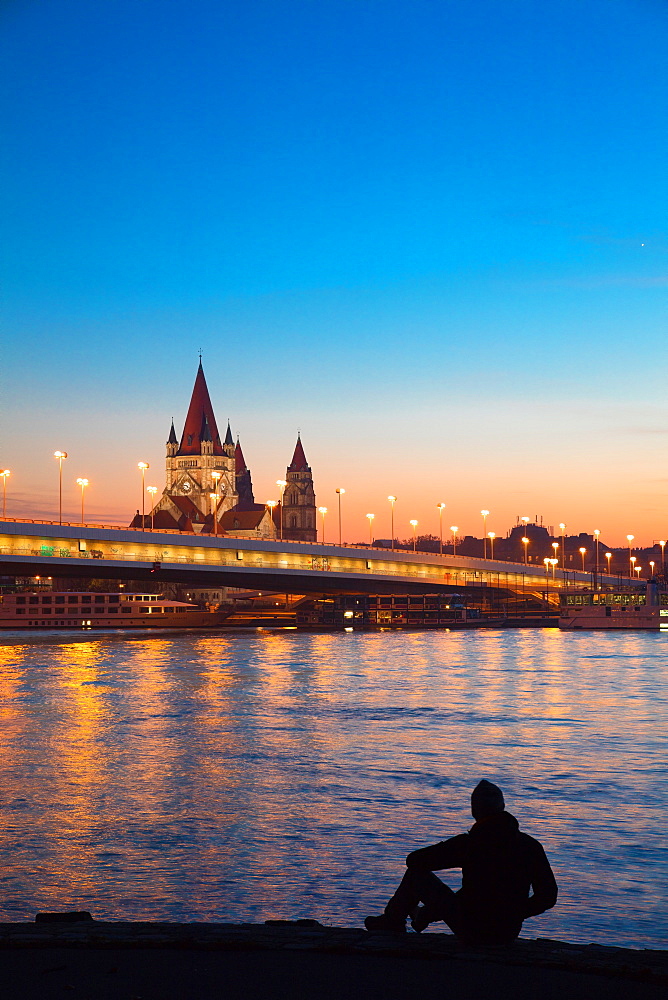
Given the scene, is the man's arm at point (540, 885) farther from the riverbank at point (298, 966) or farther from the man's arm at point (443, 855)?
the man's arm at point (443, 855)

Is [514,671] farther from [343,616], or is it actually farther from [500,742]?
[343,616]

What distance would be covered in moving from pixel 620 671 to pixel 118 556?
4121cm

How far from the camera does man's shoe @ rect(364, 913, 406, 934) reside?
7.34 m

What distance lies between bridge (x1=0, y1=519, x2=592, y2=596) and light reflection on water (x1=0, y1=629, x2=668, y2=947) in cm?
2651

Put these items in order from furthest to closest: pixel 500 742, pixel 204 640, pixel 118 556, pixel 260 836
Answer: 1. pixel 204 640
2. pixel 118 556
3. pixel 500 742
4. pixel 260 836

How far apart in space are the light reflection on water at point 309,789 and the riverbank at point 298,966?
4283mm

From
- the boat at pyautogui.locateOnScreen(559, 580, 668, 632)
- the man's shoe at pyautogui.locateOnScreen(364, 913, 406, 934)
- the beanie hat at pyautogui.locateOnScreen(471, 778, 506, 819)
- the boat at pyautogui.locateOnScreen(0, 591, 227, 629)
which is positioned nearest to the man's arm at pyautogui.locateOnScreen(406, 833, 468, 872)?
the beanie hat at pyautogui.locateOnScreen(471, 778, 506, 819)

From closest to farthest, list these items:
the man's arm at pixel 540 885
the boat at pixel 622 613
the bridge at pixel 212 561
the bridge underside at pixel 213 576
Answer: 1. the man's arm at pixel 540 885
2. the bridge at pixel 212 561
3. the bridge underside at pixel 213 576
4. the boat at pixel 622 613

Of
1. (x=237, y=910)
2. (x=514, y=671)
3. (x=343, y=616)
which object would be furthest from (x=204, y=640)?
(x=237, y=910)

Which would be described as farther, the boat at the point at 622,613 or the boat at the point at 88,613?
the boat at the point at 88,613

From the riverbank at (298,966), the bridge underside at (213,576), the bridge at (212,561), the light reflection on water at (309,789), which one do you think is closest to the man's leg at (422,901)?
the riverbank at (298,966)

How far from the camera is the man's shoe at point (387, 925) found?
24.1 feet

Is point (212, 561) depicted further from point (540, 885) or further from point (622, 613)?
point (540, 885)

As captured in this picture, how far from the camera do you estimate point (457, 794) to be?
1950 centimetres
